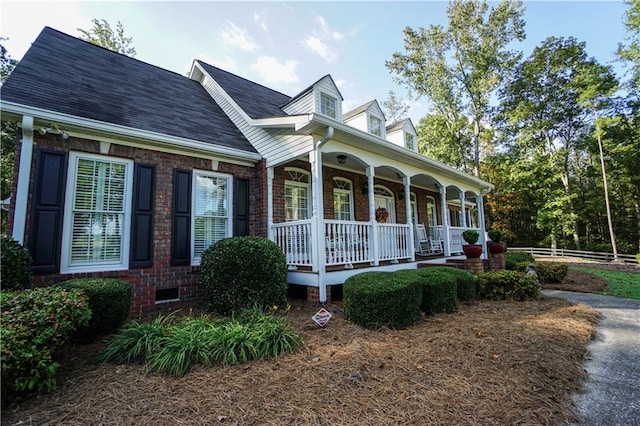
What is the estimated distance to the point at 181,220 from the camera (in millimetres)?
6023

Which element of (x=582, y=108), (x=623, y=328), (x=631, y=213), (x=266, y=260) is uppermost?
(x=582, y=108)

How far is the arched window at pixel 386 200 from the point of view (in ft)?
34.3

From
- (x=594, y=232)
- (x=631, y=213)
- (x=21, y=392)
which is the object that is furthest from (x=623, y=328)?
(x=594, y=232)

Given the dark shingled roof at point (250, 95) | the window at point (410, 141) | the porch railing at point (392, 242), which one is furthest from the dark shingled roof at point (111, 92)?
the window at point (410, 141)

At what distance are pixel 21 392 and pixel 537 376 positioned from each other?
447 centimetres

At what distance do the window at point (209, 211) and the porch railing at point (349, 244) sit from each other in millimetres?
2378

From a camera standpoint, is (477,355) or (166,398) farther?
(477,355)

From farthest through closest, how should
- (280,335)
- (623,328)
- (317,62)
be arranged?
1. (317,62)
2. (623,328)
3. (280,335)

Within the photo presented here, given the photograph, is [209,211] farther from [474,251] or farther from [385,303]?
[474,251]

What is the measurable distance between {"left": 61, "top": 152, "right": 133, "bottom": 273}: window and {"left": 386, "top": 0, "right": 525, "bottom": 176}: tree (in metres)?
19.7

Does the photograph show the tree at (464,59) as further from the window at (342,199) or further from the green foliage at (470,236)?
the window at (342,199)

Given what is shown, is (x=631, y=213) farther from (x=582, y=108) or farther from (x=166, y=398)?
(x=166, y=398)

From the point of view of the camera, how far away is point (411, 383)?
2.62 meters

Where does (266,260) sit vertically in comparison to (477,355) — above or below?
above
